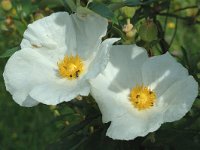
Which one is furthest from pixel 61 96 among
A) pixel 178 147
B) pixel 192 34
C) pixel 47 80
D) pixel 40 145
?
pixel 192 34

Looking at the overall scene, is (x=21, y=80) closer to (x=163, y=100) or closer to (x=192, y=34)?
(x=163, y=100)

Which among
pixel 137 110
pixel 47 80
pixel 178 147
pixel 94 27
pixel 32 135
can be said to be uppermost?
pixel 94 27

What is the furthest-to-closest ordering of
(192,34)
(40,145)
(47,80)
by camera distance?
1. (192,34)
2. (40,145)
3. (47,80)

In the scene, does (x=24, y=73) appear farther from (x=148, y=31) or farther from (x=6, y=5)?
(x=6, y=5)

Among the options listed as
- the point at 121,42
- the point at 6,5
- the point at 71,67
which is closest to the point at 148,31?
the point at 121,42

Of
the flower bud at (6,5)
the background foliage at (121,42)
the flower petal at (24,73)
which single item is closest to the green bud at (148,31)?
the background foliage at (121,42)

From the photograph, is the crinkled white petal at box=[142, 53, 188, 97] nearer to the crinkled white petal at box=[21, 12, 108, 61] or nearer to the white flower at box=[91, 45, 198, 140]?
the white flower at box=[91, 45, 198, 140]
